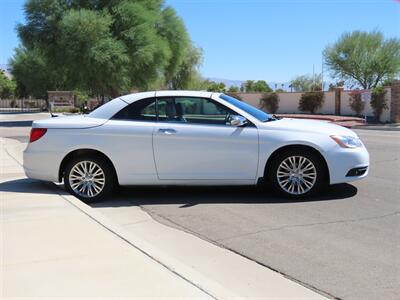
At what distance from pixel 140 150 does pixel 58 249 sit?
2.90 m

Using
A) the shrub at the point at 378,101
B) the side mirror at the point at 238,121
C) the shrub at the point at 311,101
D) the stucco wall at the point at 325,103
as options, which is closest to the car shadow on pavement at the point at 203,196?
the side mirror at the point at 238,121

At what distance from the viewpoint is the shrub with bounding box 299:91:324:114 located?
147ft

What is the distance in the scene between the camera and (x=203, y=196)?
8.22m

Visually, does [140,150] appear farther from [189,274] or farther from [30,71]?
[30,71]

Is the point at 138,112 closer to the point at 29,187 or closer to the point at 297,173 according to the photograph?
the point at 29,187

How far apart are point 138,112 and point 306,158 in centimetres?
262

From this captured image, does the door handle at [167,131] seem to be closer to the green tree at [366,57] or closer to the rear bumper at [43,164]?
the rear bumper at [43,164]

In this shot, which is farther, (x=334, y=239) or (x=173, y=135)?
(x=173, y=135)

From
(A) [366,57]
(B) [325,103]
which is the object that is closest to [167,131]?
(B) [325,103]

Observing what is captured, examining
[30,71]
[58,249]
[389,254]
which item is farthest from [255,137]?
[30,71]

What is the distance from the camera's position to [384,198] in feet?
25.9

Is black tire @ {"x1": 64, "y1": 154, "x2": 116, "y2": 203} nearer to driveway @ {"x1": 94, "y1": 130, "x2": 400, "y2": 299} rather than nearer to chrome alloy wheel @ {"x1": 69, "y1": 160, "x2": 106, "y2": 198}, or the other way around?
chrome alloy wheel @ {"x1": 69, "y1": 160, "x2": 106, "y2": 198}

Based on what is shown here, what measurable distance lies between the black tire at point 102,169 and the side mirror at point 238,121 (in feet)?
6.43

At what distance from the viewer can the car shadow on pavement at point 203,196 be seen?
785cm
